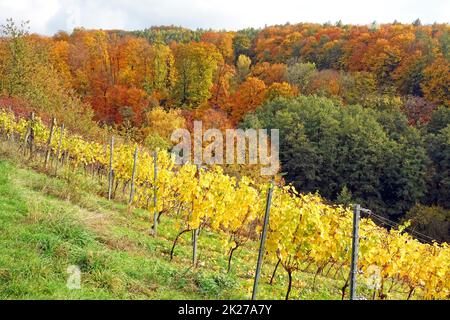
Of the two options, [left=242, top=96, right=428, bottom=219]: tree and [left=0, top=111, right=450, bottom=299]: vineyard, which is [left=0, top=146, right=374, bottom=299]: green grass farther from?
[left=242, top=96, right=428, bottom=219]: tree

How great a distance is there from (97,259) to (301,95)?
41874mm

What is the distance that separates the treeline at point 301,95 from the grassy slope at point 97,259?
15.1m

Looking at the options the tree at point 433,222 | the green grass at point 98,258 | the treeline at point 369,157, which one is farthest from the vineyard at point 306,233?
the treeline at point 369,157

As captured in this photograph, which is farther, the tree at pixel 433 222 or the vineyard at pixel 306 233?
Result: the tree at pixel 433 222

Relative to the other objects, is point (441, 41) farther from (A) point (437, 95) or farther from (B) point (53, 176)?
(B) point (53, 176)

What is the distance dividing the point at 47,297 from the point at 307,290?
16.6ft

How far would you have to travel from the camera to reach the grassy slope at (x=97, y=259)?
5152 mm

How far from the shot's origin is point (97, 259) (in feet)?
19.0

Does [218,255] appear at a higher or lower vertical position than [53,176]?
lower

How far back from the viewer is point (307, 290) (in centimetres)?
802

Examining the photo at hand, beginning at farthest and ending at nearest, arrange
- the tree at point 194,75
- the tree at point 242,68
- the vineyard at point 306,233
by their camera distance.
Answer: the tree at point 242,68, the tree at point 194,75, the vineyard at point 306,233

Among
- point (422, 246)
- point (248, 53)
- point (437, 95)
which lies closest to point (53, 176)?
point (422, 246)

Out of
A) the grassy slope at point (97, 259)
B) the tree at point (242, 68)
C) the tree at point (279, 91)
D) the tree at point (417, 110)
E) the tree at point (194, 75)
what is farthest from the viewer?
the tree at point (242, 68)

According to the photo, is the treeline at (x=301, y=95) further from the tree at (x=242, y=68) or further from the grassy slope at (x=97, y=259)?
the grassy slope at (x=97, y=259)
